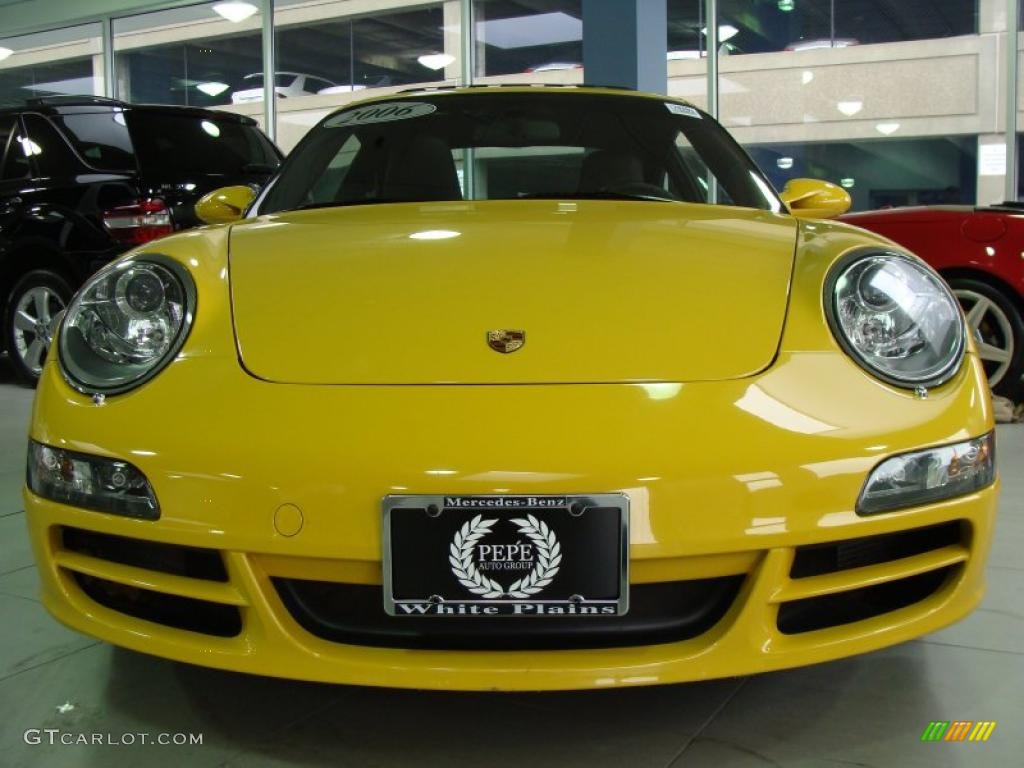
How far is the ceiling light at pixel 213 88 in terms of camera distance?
33.7 feet

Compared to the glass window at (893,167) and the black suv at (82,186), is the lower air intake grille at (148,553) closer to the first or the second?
the black suv at (82,186)

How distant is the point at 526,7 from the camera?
8297mm

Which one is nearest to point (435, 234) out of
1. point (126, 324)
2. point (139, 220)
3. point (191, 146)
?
point (126, 324)

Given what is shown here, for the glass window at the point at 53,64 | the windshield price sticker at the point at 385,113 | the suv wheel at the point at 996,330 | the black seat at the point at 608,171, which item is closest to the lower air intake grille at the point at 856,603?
the black seat at the point at 608,171

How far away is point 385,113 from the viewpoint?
246 centimetres

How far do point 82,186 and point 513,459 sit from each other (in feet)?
13.9

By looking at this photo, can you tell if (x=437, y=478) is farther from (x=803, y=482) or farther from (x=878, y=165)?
(x=878, y=165)

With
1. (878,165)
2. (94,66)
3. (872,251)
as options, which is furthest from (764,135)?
(94,66)

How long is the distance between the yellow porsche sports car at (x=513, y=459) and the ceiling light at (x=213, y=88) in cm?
930

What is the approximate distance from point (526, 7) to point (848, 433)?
7.64 m

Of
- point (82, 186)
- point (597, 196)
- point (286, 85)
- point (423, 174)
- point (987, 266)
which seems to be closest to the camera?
point (597, 196)

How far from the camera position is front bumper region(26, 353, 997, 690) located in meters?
1.24

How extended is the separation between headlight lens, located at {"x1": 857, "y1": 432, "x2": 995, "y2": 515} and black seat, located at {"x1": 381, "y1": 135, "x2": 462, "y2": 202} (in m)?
1.20

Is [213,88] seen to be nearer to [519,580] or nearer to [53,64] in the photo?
[53,64]
